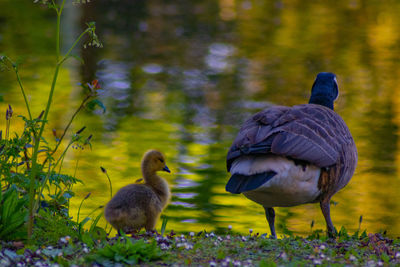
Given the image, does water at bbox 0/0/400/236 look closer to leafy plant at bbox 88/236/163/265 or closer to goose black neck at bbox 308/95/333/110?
goose black neck at bbox 308/95/333/110

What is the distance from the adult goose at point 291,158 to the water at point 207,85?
72.9 inches

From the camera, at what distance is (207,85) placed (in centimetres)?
1511

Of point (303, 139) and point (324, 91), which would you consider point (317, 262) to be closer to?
point (303, 139)

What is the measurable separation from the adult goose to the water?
72.9 inches

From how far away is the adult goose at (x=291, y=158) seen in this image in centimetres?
554

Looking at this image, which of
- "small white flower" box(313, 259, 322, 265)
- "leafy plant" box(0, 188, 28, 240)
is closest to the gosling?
"leafy plant" box(0, 188, 28, 240)

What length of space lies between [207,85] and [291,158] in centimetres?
952

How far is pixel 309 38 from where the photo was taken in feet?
69.6

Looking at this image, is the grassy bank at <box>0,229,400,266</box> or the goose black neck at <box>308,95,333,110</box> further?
the goose black neck at <box>308,95,333,110</box>

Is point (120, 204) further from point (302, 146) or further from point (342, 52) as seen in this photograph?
point (342, 52)

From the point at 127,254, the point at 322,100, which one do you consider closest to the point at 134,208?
the point at 127,254

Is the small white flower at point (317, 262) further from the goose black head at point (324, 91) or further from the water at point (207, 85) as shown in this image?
the goose black head at point (324, 91)

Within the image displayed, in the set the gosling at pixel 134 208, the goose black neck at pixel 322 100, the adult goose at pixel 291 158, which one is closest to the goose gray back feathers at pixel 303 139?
the adult goose at pixel 291 158

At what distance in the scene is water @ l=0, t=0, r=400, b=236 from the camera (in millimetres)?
8789
